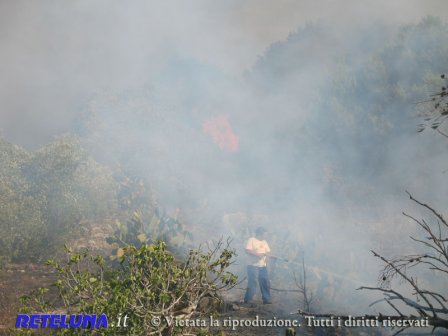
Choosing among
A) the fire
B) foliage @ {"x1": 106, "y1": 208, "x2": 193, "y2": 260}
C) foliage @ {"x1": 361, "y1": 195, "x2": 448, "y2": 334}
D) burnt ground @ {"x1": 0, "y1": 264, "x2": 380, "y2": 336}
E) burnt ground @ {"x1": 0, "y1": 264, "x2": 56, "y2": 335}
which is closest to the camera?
foliage @ {"x1": 361, "y1": 195, "x2": 448, "y2": 334}

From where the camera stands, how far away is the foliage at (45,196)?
36.2 ft

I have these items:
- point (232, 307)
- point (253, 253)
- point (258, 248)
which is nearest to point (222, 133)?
point (258, 248)

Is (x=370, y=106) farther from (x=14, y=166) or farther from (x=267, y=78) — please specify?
(x=14, y=166)

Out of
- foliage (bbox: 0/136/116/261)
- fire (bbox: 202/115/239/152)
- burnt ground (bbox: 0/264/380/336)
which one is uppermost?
fire (bbox: 202/115/239/152)

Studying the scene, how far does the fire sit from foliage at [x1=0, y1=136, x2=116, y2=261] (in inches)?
363

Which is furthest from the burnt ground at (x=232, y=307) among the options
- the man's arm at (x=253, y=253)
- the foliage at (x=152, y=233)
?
the foliage at (x=152, y=233)

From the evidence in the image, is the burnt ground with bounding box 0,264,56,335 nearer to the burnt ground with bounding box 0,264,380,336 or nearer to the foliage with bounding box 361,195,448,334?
the burnt ground with bounding box 0,264,380,336

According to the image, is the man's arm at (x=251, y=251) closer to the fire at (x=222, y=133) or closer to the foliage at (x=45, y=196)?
the foliage at (x=45, y=196)

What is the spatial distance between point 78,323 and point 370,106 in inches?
692

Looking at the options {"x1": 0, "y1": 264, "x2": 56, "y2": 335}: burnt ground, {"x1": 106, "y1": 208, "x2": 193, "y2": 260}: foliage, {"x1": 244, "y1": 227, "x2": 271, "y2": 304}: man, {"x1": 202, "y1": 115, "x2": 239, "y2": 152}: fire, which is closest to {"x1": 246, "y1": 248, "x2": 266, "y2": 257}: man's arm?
{"x1": 244, "y1": 227, "x2": 271, "y2": 304}: man

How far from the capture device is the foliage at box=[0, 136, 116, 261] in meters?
11.0

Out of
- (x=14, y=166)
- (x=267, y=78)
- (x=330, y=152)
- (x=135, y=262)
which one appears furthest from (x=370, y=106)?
(x=135, y=262)

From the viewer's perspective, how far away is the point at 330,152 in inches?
739

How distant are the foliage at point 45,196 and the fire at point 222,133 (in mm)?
9228
